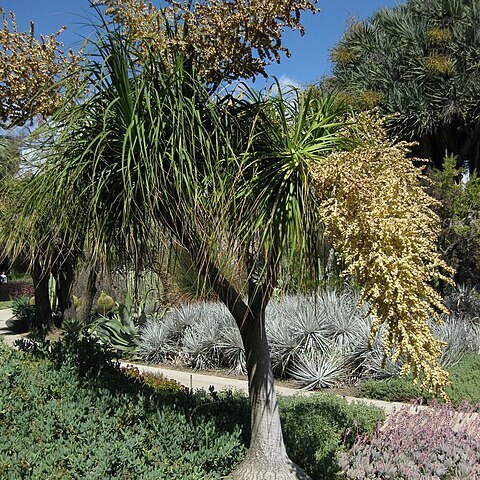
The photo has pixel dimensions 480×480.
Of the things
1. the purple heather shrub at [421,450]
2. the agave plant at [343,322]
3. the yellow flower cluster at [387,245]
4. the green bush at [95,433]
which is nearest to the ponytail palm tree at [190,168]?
the yellow flower cluster at [387,245]

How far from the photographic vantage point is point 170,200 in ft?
11.7

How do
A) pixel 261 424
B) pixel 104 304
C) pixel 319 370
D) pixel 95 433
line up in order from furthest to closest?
pixel 104 304 < pixel 319 370 < pixel 261 424 < pixel 95 433

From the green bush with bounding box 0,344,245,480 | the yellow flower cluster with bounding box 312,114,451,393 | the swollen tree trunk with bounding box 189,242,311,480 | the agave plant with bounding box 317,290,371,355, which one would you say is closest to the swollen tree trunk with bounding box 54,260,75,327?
the agave plant with bounding box 317,290,371,355

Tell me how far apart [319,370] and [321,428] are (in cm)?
314

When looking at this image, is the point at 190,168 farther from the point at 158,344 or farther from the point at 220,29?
the point at 158,344

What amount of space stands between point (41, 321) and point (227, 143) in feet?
35.0

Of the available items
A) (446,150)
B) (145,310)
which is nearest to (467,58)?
(446,150)

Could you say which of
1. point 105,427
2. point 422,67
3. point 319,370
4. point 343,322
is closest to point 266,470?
point 105,427

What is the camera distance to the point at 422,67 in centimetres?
1435

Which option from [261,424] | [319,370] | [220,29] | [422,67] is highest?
[422,67]

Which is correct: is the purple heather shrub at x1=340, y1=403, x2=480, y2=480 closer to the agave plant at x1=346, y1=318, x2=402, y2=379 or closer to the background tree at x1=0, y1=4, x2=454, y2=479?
the background tree at x1=0, y1=4, x2=454, y2=479

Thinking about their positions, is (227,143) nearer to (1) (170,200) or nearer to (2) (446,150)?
(1) (170,200)

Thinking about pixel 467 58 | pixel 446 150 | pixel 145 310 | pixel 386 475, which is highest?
pixel 467 58

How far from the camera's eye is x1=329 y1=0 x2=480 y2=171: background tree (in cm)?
1405
